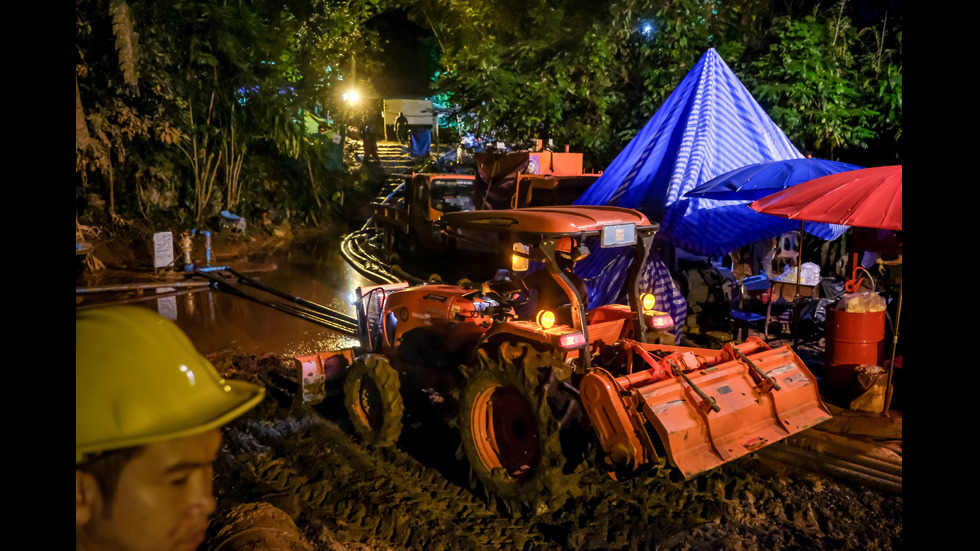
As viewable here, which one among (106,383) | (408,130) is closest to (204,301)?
(106,383)

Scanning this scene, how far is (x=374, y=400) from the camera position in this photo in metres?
6.22

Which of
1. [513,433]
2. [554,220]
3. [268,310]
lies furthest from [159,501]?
[268,310]

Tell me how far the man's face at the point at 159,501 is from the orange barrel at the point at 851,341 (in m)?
7.37

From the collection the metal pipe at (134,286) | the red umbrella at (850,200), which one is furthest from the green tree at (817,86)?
the metal pipe at (134,286)

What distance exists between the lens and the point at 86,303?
11891 millimetres

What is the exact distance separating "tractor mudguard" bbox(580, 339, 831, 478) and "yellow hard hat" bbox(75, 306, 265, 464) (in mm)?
3392

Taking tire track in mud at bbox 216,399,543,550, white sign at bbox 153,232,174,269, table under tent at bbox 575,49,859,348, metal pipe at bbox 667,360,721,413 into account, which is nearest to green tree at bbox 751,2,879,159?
table under tent at bbox 575,49,859,348

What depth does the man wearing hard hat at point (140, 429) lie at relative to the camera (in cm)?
138

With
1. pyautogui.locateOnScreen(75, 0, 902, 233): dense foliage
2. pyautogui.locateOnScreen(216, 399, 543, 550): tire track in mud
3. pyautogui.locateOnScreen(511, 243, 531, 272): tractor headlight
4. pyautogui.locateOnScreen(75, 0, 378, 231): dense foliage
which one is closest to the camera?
pyautogui.locateOnScreen(216, 399, 543, 550): tire track in mud

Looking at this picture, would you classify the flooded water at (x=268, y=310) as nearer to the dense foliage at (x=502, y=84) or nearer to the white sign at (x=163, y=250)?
the white sign at (x=163, y=250)

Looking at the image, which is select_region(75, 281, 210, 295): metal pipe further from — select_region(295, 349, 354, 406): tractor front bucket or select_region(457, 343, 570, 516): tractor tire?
select_region(457, 343, 570, 516): tractor tire

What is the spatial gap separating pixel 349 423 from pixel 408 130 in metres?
26.9

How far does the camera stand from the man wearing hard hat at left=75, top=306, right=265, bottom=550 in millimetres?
1376

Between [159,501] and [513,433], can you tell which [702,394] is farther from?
[159,501]
